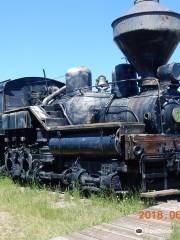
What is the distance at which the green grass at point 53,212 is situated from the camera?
619 centimetres

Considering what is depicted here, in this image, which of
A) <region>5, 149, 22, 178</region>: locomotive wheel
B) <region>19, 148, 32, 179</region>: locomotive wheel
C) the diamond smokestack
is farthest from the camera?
<region>5, 149, 22, 178</region>: locomotive wheel

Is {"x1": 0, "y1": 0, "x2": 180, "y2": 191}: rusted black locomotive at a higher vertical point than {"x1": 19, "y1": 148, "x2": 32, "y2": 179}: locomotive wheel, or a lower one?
higher

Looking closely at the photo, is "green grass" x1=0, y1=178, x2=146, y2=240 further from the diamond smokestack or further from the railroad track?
the diamond smokestack

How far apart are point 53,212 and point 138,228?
2317mm

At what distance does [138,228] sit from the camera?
5336mm

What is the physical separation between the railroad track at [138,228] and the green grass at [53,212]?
2.07 feet

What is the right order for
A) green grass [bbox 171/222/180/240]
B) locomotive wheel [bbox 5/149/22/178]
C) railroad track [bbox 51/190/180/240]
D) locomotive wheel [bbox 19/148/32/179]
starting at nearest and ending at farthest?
1. green grass [bbox 171/222/180/240]
2. railroad track [bbox 51/190/180/240]
3. locomotive wheel [bbox 19/148/32/179]
4. locomotive wheel [bbox 5/149/22/178]

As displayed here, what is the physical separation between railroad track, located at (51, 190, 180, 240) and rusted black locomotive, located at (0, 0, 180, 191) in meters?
1.86

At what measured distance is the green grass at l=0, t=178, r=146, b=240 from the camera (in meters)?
6.19

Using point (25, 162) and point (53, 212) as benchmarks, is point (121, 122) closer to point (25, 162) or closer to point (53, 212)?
point (53, 212)

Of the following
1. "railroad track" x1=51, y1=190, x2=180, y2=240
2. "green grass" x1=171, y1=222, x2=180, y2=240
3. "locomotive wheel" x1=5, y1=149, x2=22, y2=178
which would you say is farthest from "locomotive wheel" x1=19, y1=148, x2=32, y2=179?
"green grass" x1=171, y1=222, x2=180, y2=240

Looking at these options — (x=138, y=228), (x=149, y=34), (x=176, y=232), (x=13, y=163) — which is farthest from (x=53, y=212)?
(x=13, y=163)

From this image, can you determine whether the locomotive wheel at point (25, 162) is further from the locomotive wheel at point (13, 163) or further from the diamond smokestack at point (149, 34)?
the diamond smokestack at point (149, 34)
